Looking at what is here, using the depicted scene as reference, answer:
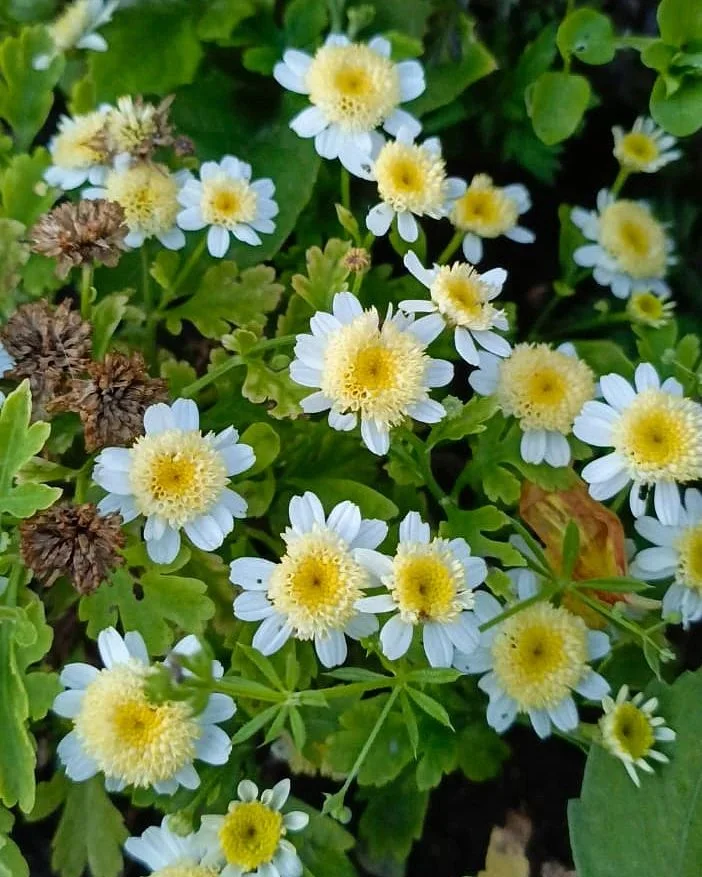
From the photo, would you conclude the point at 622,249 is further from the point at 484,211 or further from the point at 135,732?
the point at 135,732

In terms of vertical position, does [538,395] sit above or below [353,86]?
below

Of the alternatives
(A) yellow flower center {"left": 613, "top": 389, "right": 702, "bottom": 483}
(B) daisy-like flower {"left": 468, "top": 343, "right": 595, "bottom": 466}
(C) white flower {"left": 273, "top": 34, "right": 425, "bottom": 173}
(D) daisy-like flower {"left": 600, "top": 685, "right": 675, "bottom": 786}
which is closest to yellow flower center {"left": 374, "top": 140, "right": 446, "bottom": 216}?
(C) white flower {"left": 273, "top": 34, "right": 425, "bottom": 173}

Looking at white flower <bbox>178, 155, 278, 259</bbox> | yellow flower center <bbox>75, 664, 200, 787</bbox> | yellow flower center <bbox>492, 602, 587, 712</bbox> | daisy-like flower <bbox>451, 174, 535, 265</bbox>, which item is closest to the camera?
yellow flower center <bbox>75, 664, 200, 787</bbox>

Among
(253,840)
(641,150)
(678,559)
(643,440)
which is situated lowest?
(253,840)

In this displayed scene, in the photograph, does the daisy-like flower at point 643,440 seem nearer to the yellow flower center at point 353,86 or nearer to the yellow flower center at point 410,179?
the yellow flower center at point 410,179

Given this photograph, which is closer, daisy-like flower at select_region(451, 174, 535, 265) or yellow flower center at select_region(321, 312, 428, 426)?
yellow flower center at select_region(321, 312, 428, 426)

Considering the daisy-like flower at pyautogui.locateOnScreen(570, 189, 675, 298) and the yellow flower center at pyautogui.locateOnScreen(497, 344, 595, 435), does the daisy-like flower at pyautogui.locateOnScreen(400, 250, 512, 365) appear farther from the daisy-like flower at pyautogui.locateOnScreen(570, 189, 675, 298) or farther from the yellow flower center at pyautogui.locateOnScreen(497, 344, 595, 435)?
the daisy-like flower at pyautogui.locateOnScreen(570, 189, 675, 298)

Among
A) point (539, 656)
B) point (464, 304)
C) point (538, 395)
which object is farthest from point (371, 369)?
point (539, 656)
